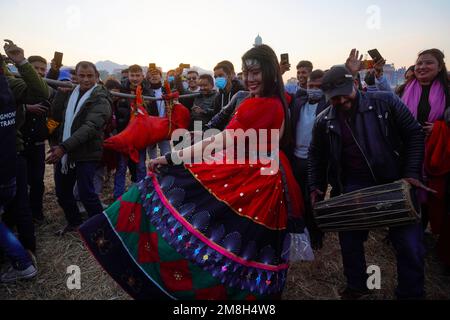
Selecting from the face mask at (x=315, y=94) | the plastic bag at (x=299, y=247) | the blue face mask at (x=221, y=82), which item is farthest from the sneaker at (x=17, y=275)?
the blue face mask at (x=221, y=82)

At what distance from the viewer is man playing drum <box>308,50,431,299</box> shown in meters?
2.45

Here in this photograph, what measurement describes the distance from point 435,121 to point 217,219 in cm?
283

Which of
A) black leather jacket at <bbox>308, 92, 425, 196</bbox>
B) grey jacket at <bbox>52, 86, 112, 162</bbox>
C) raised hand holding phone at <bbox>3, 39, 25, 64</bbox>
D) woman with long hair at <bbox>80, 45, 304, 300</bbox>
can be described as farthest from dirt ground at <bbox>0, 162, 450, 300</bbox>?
raised hand holding phone at <bbox>3, 39, 25, 64</bbox>

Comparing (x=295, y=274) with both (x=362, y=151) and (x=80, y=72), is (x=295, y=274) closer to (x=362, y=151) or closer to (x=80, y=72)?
(x=362, y=151)

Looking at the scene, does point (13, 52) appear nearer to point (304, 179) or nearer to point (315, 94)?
point (315, 94)

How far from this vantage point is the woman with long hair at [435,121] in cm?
336

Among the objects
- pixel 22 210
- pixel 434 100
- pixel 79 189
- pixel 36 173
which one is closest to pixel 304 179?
pixel 434 100

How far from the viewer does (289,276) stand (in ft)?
10.8

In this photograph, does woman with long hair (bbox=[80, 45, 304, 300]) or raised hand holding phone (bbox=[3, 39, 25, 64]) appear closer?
woman with long hair (bbox=[80, 45, 304, 300])

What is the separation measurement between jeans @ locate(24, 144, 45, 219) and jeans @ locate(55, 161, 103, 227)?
34 cm

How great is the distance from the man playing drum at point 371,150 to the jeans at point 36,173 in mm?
3621

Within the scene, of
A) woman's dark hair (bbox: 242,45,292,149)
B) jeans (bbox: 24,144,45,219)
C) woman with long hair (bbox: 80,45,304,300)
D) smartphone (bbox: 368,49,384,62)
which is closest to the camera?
woman with long hair (bbox: 80,45,304,300)

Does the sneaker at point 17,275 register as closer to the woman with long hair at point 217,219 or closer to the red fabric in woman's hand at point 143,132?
the woman with long hair at point 217,219

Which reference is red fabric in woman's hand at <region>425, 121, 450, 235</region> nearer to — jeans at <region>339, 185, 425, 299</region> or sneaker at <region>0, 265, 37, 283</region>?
jeans at <region>339, 185, 425, 299</region>
